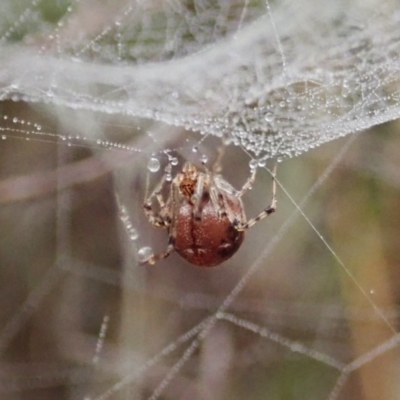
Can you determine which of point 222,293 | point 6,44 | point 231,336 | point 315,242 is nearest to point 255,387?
point 231,336

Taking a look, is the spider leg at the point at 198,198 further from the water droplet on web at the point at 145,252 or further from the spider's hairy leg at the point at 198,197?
the water droplet on web at the point at 145,252

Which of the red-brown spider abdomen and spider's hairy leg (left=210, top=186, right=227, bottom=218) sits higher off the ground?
spider's hairy leg (left=210, top=186, right=227, bottom=218)

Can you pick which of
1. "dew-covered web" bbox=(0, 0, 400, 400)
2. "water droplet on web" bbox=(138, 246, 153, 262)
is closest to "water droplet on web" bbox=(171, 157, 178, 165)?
"dew-covered web" bbox=(0, 0, 400, 400)

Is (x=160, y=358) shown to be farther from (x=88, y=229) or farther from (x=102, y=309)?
(x=88, y=229)

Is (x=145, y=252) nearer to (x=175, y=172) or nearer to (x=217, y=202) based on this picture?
(x=175, y=172)

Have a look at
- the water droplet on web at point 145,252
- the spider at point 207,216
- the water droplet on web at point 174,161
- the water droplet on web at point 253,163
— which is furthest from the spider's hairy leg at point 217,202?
the water droplet on web at point 145,252

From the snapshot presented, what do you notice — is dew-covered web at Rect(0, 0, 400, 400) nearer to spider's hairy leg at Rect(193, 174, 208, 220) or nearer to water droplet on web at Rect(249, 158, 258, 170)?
water droplet on web at Rect(249, 158, 258, 170)

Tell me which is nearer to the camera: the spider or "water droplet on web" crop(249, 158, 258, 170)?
the spider
